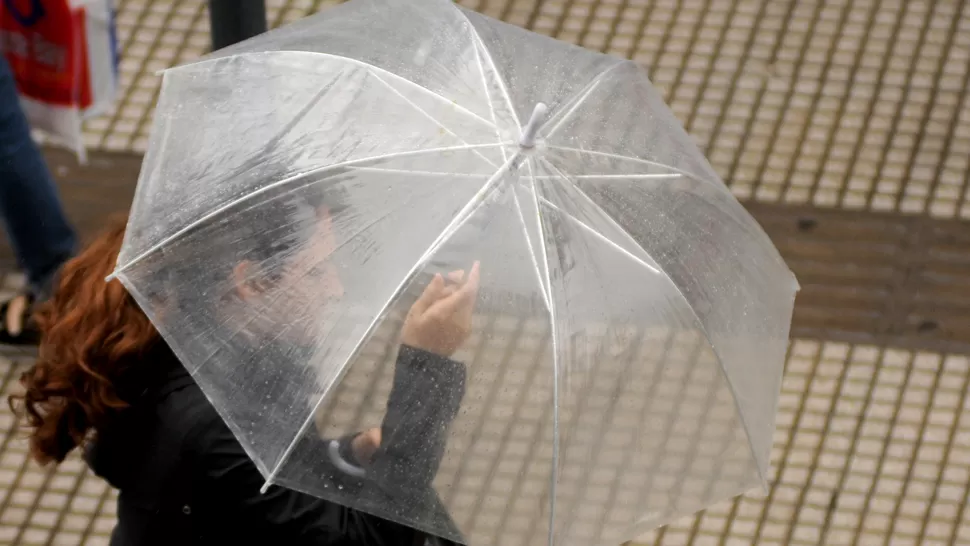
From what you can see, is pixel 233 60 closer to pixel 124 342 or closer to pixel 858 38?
pixel 124 342

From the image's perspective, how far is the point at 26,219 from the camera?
3.56 meters

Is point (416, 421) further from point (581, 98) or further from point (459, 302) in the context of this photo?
point (581, 98)

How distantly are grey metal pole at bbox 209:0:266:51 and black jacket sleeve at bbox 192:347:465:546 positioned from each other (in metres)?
1.01

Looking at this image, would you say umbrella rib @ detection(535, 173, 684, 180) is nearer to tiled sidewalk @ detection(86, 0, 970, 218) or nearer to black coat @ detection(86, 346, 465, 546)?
black coat @ detection(86, 346, 465, 546)

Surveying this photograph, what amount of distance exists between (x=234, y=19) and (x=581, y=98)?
84 cm

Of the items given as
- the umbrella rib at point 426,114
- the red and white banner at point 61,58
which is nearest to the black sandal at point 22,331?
the red and white banner at point 61,58

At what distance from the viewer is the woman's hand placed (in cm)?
200

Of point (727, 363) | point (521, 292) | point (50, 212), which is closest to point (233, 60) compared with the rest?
point (521, 292)

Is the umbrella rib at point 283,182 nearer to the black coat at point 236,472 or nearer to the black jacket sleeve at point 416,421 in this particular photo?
the black coat at point 236,472

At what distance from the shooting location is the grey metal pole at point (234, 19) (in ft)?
9.04

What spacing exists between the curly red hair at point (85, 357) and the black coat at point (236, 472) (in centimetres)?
4

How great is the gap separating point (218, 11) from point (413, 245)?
1.00m

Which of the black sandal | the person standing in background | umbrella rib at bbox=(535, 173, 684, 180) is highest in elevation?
umbrella rib at bbox=(535, 173, 684, 180)

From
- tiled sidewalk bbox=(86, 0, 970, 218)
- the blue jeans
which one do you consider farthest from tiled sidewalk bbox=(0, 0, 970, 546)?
the blue jeans
